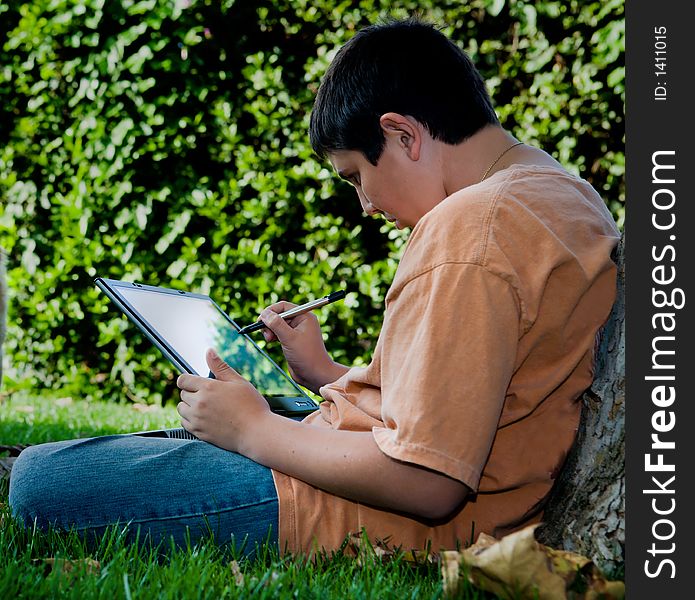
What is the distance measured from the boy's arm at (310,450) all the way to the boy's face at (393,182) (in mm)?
574

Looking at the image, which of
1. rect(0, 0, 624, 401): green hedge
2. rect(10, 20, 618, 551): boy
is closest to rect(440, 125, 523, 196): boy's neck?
rect(10, 20, 618, 551): boy

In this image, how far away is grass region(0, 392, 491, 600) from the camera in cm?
149

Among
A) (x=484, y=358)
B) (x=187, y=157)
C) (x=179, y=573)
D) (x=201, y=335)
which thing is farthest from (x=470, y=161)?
(x=187, y=157)

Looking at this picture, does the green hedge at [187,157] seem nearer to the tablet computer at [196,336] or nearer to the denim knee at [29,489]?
the tablet computer at [196,336]

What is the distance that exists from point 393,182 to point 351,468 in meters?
0.73

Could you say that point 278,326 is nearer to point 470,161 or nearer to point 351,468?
point 470,161

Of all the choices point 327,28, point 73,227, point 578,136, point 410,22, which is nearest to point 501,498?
point 410,22

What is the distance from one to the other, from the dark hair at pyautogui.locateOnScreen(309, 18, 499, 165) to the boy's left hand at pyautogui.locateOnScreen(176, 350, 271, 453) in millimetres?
656

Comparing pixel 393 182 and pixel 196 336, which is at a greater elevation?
pixel 393 182

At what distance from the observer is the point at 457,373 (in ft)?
4.83

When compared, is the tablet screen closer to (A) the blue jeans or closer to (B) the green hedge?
(A) the blue jeans

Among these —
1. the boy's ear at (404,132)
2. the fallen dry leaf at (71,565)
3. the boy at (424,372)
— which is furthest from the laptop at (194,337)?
the boy's ear at (404,132)

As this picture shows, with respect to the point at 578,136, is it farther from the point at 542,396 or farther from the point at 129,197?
the point at 542,396

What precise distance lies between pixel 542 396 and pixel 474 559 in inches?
16.1
